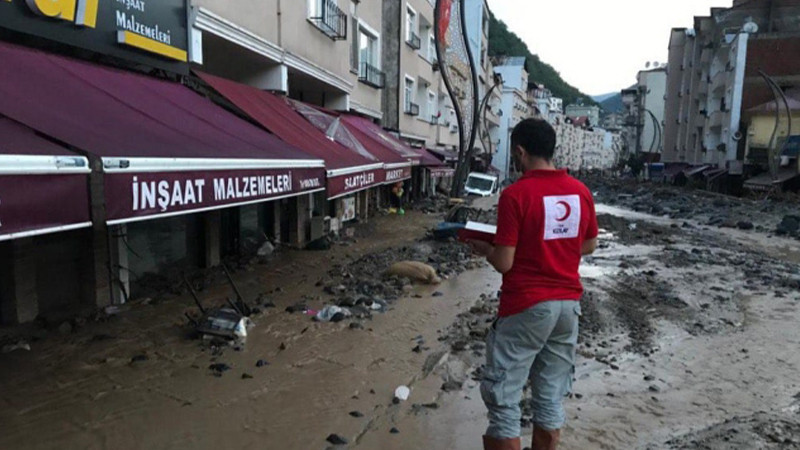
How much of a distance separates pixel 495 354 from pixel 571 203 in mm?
926

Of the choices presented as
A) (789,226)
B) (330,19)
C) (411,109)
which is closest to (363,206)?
(330,19)

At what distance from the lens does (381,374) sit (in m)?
5.01

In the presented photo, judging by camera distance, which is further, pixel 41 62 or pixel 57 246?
pixel 57 246

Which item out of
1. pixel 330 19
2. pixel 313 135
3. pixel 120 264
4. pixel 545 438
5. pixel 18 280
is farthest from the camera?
pixel 330 19

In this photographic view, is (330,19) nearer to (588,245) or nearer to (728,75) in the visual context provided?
(588,245)

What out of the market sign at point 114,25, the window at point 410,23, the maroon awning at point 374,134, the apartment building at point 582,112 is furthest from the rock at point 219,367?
the apartment building at point 582,112

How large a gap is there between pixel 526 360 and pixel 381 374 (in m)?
2.40

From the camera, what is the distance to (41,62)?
4.97 meters

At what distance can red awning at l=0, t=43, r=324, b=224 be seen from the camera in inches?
142

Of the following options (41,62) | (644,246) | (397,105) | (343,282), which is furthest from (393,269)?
(397,105)

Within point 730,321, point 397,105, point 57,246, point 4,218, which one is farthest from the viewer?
point 397,105

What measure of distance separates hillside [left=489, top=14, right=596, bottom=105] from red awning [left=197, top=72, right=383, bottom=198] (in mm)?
66707

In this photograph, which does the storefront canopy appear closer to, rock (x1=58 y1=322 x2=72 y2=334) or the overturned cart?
the overturned cart

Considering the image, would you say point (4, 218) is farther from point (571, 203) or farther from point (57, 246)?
point (57, 246)
